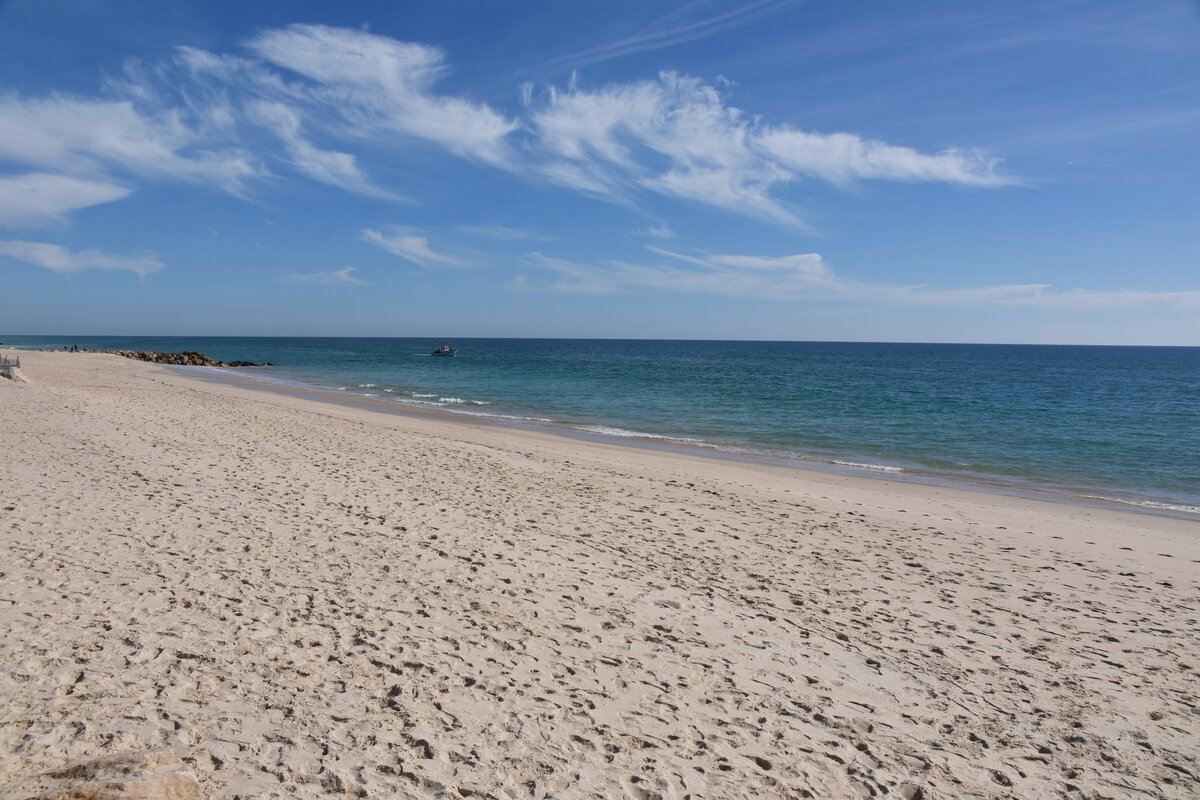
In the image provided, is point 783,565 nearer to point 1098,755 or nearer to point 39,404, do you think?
point 1098,755

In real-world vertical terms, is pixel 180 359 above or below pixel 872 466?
above

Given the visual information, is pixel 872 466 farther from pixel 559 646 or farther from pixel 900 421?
pixel 559 646

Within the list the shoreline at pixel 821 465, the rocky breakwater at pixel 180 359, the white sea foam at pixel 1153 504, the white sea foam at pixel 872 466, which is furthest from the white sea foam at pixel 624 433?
the rocky breakwater at pixel 180 359

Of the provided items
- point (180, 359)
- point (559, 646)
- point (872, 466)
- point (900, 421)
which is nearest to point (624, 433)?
point (872, 466)

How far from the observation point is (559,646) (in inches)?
218

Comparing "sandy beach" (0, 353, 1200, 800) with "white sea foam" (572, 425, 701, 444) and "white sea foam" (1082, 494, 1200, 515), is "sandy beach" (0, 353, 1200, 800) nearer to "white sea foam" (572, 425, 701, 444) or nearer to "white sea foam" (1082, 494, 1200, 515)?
"white sea foam" (1082, 494, 1200, 515)

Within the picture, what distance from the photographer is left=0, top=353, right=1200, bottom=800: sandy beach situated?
397 centimetres

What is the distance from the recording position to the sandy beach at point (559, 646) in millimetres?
3975

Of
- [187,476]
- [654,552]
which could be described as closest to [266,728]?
[654,552]

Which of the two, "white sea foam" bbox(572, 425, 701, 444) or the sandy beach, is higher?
the sandy beach

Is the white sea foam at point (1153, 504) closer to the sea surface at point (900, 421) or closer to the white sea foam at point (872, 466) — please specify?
the sea surface at point (900, 421)

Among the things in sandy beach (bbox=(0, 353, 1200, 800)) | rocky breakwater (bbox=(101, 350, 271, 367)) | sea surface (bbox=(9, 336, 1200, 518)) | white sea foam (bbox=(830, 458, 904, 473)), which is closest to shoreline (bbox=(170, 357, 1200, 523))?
white sea foam (bbox=(830, 458, 904, 473))

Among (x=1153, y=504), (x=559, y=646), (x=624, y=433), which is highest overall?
(x=559, y=646)

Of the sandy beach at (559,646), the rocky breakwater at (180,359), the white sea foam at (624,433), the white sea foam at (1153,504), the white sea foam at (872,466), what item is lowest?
the white sea foam at (1153,504)
